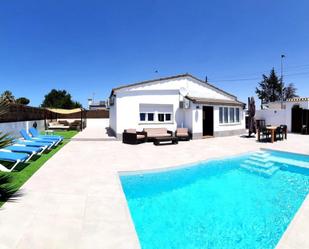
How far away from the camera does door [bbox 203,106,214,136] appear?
22953 millimetres

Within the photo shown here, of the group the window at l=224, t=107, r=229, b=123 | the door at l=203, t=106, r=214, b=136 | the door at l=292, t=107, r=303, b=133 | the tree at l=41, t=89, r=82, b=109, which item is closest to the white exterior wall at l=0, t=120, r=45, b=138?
the door at l=203, t=106, r=214, b=136

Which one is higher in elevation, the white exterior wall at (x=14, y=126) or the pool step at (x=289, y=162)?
the white exterior wall at (x=14, y=126)

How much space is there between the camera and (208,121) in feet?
77.0

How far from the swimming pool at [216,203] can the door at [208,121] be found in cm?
1134

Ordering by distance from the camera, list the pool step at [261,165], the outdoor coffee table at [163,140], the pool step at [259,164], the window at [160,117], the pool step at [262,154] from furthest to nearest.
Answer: the window at [160,117] < the outdoor coffee table at [163,140] < the pool step at [262,154] < the pool step at [259,164] < the pool step at [261,165]

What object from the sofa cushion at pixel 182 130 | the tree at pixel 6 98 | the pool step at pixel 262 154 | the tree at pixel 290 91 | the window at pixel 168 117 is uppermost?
the tree at pixel 290 91

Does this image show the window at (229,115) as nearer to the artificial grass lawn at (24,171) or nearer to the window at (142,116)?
the window at (142,116)

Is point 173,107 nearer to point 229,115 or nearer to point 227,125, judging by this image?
point 227,125

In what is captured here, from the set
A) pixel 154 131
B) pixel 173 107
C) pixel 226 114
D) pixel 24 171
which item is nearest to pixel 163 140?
pixel 154 131

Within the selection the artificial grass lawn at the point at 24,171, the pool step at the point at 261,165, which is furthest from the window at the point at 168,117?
the artificial grass lawn at the point at 24,171

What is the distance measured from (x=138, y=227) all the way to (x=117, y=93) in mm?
15884

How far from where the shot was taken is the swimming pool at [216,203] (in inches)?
198

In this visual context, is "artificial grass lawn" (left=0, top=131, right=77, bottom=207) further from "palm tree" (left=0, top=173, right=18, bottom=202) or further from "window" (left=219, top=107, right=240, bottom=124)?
"window" (left=219, top=107, right=240, bottom=124)

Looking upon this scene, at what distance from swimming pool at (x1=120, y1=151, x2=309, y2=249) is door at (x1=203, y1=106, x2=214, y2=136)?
11342mm
